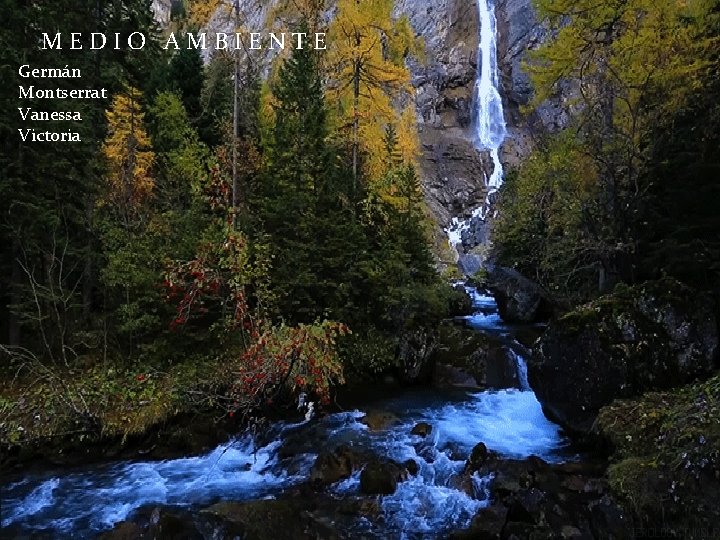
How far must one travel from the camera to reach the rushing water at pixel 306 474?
7.15 meters

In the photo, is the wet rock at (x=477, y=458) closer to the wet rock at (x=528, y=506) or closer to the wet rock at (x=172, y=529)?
the wet rock at (x=528, y=506)

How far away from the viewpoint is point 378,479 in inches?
304

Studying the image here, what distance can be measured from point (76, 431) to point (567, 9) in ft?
44.4

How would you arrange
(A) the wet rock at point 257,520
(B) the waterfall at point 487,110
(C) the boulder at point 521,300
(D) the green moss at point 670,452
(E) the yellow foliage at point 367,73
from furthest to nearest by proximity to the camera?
1. (B) the waterfall at point 487,110
2. (C) the boulder at point 521,300
3. (E) the yellow foliage at point 367,73
4. (A) the wet rock at point 257,520
5. (D) the green moss at point 670,452

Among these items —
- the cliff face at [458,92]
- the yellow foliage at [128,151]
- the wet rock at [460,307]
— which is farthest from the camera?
the cliff face at [458,92]

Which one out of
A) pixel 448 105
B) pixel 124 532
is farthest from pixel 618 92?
pixel 448 105

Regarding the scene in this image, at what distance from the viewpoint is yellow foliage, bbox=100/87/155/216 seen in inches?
533

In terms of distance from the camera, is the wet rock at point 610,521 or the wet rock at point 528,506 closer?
the wet rock at point 610,521

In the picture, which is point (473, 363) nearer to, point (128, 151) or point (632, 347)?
point (632, 347)

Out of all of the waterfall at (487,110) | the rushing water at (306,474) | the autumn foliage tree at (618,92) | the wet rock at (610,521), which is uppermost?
the waterfall at (487,110)

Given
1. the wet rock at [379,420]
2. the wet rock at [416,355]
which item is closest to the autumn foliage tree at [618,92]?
the wet rock at [416,355]

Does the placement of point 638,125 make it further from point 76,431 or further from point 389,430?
point 76,431

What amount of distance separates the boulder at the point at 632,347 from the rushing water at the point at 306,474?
1.27 metres

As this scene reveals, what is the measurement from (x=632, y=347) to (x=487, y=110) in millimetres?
52585
